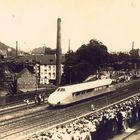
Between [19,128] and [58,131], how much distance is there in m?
4.18

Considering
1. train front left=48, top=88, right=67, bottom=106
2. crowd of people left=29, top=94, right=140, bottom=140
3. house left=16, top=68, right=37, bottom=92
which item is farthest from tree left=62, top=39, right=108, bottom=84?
train front left=48, top=88, right=67, bottom=106

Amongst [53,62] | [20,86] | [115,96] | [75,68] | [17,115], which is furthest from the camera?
[53,62]

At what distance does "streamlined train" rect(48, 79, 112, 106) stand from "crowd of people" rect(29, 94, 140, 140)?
14.3 feet

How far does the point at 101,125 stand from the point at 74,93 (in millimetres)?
7766

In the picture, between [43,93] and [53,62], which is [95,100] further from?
[53,62]

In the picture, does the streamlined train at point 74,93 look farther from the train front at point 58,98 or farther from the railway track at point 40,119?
the railway track at point 40,119

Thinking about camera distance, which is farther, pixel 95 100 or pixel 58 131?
pixel 95 100

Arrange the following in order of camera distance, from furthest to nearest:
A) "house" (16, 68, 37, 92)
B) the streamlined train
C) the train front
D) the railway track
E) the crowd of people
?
"house" (16, 68, 37, 92) < the streamlined train < the train front < the railway track < the crowd of people

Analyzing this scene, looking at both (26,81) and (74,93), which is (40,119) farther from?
(26,81)

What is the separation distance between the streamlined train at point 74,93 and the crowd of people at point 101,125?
4.35m

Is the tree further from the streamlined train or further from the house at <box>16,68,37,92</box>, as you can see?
the streamlined train

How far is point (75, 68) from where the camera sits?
95438mm

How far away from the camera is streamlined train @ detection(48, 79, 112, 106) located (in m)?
45.9

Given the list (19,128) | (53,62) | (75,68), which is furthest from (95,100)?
(53,62)
